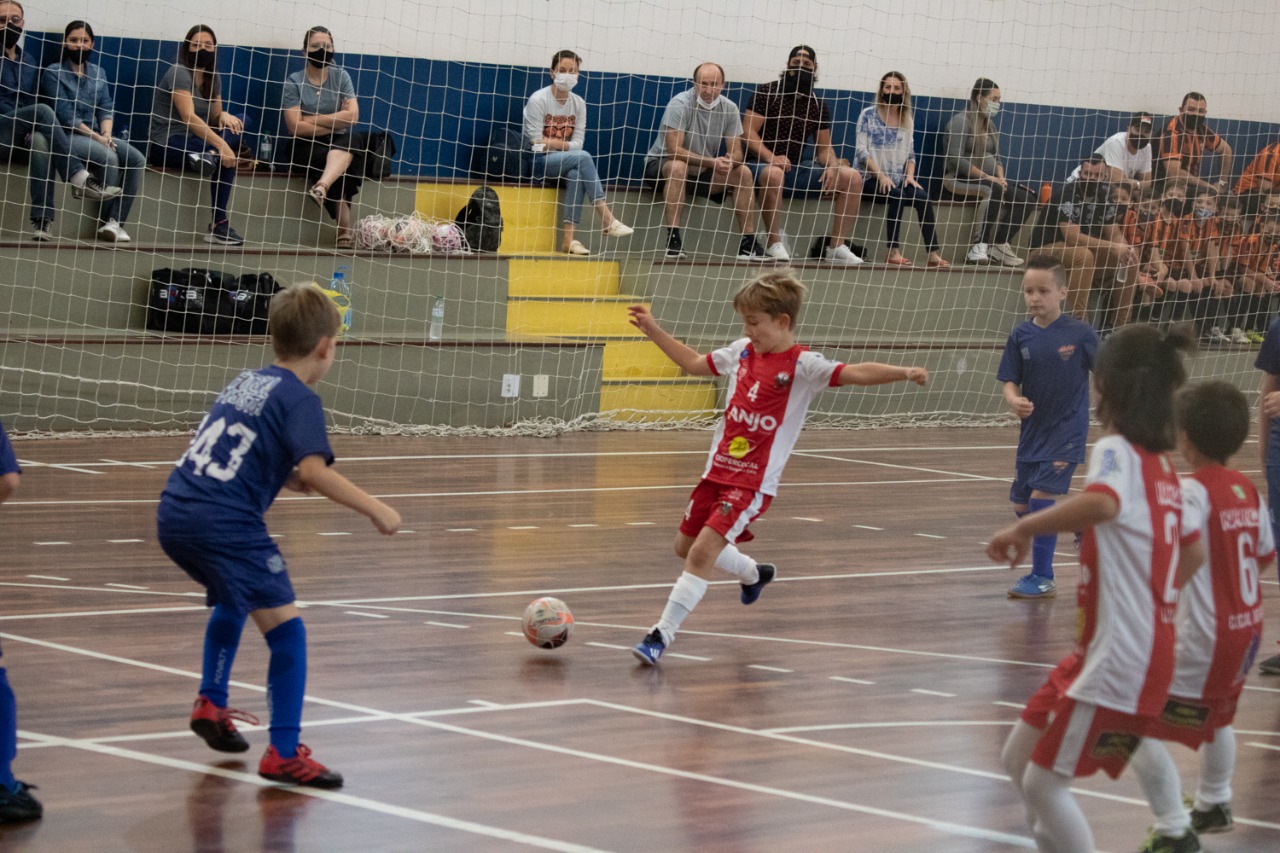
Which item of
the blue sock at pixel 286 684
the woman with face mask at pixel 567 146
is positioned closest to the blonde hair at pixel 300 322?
the blue sock at pixel 286 684

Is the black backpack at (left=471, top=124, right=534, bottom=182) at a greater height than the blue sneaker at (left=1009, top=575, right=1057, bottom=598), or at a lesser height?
greater

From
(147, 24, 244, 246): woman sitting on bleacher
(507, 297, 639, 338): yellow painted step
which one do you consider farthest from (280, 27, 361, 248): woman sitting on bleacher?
(507, 297, 639, 338): yellow painted step

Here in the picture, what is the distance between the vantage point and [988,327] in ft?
51.0

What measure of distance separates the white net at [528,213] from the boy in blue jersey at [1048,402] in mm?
5519

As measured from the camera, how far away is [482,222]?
1309 centimetres

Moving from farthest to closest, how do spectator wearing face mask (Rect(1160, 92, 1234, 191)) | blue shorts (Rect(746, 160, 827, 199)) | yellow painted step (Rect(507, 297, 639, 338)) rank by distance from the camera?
spectator wearing face mask (Rect(1160, 92, 1234, 191)) → blue shorts (Rect(746, 160, 827, 199)) → yellow painted step (Rect(507, 297, 639, 338))

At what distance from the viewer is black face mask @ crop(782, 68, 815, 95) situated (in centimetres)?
1445

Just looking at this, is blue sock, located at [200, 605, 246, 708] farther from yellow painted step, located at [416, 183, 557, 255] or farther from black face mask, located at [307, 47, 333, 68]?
yellow painted step, located at [416, 183, 557, 255]

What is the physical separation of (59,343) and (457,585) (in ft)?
17.1

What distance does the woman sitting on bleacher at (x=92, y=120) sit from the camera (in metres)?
11.5

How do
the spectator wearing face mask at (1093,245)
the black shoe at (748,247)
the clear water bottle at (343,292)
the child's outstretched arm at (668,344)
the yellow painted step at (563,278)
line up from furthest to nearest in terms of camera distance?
the spectator wearing face mask at (1093,245), the black shoe at (748,247), the yellow painted step at (563,278), the clear water bottle at (343,292), the child's outstretched arm at (668,344)

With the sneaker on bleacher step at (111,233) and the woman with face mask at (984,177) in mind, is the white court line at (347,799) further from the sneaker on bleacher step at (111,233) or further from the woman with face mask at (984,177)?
the woman with face mask at (984,177)

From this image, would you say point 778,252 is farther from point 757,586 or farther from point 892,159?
point 757,586

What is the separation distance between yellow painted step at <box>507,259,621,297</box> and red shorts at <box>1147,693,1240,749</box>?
9.92m
